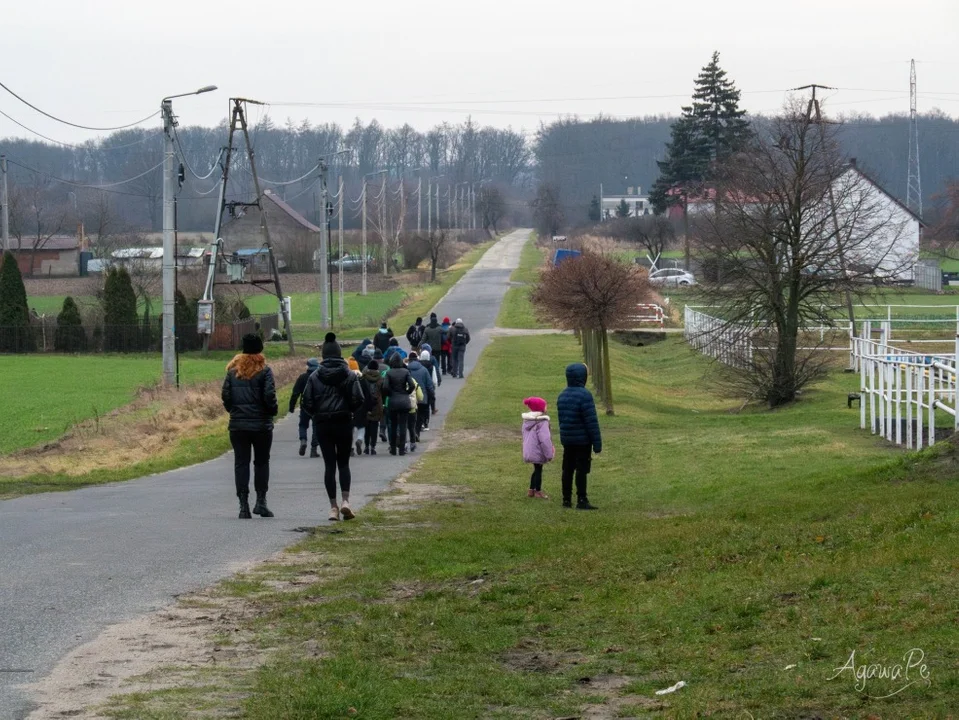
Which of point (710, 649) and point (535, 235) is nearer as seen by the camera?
point (710, 649)

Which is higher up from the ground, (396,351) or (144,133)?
(144,133)

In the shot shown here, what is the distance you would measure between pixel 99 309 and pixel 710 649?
2269 inches

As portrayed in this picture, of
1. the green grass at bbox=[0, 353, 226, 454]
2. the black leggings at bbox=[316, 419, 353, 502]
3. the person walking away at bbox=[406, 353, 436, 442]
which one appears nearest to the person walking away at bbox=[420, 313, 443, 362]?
the green grass at bbox=[0, 353, 226, 454]

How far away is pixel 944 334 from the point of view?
48.5 meters

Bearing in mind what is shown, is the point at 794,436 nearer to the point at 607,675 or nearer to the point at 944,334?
the point at 607,675

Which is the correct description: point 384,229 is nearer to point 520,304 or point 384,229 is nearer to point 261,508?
point 520,304

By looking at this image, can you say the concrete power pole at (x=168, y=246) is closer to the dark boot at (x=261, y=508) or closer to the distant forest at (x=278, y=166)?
the dark boot at (x=261, y=508)

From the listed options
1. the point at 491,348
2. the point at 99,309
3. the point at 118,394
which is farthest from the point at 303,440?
the point at 99,309

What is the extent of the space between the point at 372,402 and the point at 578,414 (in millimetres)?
5807

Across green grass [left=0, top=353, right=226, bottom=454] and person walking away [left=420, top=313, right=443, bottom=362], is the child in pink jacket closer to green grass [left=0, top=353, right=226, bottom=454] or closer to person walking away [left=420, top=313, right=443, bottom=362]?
green grass [left=0, top=353, right=226, bottom=454]

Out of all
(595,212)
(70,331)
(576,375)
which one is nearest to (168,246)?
(576,375)

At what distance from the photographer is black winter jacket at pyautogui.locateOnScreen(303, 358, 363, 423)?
12.8m

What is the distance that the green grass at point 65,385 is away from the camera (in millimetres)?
28625

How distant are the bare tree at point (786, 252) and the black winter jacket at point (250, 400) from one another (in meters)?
20.3
